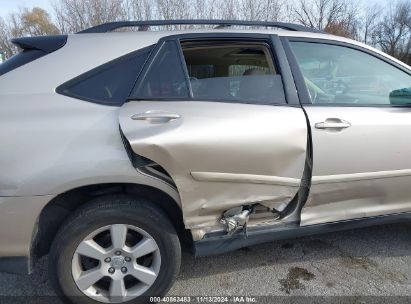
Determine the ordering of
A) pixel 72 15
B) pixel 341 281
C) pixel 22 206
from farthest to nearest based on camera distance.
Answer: pixel 72 15 < pixel 341 281 < pixel 22 206

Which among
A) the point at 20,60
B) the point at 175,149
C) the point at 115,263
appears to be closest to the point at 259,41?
the point at 175,149

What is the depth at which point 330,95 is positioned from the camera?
251 centimetres

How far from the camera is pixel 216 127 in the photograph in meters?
2.07

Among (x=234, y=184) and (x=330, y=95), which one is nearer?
(x=234, y=184)

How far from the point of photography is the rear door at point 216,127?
2008mm

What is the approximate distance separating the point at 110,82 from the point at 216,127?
71cm

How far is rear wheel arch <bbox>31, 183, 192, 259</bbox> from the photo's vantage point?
2.08 metres

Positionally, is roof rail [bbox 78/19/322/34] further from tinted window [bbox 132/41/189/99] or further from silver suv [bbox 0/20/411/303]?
tinted window [bbox 132/41/189/99]

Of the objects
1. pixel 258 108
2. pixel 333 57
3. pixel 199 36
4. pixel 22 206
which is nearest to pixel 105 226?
pixel 22 206

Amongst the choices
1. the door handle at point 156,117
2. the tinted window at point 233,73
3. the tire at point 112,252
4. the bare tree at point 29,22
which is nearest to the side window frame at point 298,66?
the tinted window at point 233,73

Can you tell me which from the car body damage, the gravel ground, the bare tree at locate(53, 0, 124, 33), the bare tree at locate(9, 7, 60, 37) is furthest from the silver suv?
the bare tree at locate(9, 7, 60, 37)

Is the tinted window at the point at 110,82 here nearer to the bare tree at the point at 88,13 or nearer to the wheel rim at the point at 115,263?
the wheel rim at the point at 115,263

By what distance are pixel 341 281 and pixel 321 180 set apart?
79 centimetres

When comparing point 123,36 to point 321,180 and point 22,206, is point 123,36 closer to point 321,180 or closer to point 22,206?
point 22,206
